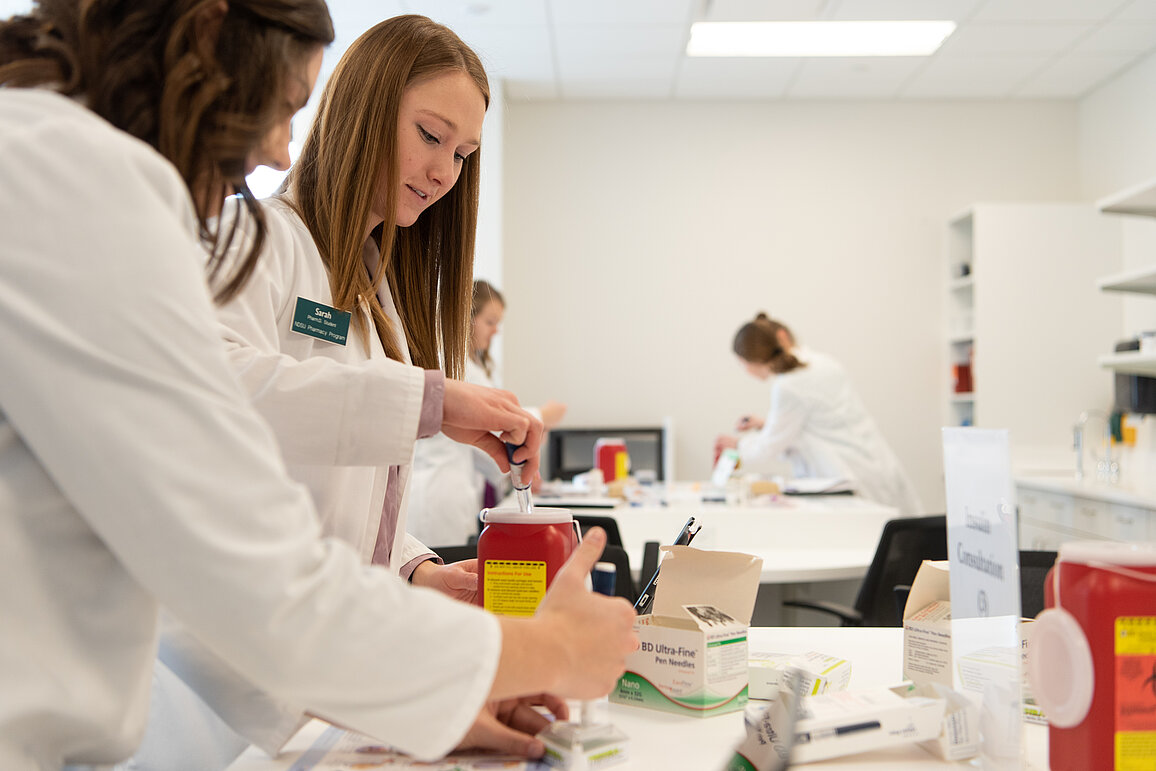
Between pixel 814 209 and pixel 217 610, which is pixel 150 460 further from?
pixel 814 209

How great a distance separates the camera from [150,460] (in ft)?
1.88

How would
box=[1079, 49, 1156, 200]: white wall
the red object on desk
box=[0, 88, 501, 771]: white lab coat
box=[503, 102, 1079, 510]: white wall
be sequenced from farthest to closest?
box=[503, 102, 1079, 510]: white wall
box=[1079, 49, 1156, 200]: white wall
the red object on desk
box=[0, 88, 501, 771]: white lab coat

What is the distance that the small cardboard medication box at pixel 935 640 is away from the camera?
927mm

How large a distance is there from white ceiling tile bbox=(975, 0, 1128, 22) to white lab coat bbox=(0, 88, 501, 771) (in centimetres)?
477

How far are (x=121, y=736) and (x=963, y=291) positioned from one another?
19.4 ft

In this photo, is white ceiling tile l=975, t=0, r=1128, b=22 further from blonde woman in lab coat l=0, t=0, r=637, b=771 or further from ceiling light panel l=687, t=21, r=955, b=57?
blonde woman in lab coat l=0, t=0, r=637, b=771

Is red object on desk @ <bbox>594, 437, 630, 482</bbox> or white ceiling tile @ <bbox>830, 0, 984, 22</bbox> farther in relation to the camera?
white ceiling tile @ <bbox>830, 0, 984, 22</bbox>

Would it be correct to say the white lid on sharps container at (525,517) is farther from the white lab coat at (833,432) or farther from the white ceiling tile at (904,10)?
the white ceiling tile at (904,10)

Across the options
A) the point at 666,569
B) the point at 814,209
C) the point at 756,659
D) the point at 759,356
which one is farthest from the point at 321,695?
the point at 814,209

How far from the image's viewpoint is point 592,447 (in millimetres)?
5867

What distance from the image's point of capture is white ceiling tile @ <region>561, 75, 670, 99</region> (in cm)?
561

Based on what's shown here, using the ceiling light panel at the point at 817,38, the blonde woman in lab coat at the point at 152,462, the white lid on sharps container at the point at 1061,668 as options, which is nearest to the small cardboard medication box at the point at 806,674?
the white lid on sharps container at the point at 1061,668

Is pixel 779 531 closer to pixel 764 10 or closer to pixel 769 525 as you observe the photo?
pixel 769 525

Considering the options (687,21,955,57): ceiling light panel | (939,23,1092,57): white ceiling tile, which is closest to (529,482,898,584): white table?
(687,21,955,57): ceiling light panel
